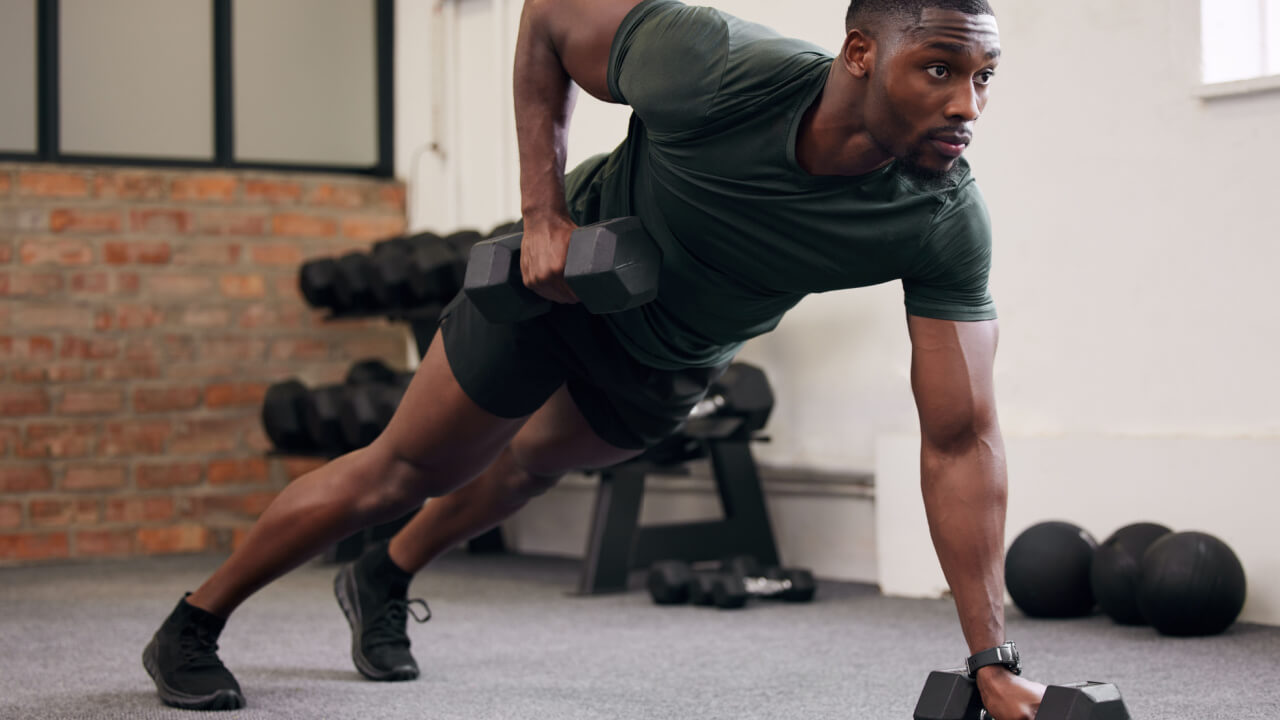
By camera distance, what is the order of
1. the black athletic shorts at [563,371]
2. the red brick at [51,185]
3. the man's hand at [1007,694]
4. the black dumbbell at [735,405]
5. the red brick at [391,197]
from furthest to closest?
1. the red brick at [391,197]
2. the red brick at [51,185]
3. the black dumbbell at [735,405]
4. the black athletic shorts at [563,371]
5. the man's hand at [1007,694]

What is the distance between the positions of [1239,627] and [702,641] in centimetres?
116

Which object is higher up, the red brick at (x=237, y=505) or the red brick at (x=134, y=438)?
the red brick at (x=134, y=438)

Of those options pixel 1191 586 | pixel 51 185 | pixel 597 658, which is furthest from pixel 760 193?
pixel 51 185

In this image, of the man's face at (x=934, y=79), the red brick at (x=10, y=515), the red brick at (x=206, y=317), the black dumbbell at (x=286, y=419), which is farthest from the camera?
the red brick at (x=206, y=317)

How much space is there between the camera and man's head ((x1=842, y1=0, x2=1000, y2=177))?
133 cm

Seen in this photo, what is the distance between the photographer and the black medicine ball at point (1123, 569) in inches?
108

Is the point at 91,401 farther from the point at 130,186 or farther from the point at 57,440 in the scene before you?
the point at 130,186

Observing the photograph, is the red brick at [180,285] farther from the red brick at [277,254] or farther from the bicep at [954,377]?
the bicep at [954,377]

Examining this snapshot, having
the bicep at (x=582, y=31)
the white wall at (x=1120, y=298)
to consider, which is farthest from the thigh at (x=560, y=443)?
the white wall at (x=1120, y=298)

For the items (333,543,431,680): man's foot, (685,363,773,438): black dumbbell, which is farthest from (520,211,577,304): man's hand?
(685,363,773,438): black dumbbell

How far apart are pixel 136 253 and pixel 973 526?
391cm

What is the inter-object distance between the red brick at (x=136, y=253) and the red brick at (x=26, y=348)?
1.18ft

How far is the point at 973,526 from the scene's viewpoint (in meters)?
1.53

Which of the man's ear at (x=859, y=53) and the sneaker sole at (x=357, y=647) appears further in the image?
the sneaker sole at (x=357, y=647)
